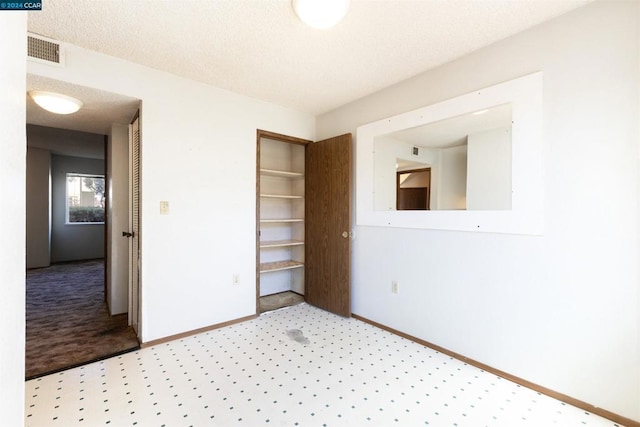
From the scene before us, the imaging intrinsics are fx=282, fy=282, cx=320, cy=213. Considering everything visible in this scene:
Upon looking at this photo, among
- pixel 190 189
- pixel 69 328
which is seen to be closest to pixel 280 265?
pixel 190 189

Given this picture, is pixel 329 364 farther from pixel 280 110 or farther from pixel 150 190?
pixel 280 110

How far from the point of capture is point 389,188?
2.85 m

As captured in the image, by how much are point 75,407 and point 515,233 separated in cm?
302

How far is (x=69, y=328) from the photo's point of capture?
2801 millimetres

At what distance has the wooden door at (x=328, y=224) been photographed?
313 centimetres

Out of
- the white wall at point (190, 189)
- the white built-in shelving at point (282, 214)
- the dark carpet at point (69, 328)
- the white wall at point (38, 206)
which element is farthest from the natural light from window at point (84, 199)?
the white wall at point (190, 189)

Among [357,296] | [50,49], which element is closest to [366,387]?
[357,296]

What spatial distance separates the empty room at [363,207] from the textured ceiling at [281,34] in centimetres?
2

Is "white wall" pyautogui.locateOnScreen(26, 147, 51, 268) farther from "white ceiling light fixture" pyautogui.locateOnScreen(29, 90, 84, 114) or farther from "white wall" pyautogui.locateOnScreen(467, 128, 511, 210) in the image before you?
"white wall" pyautogui.locateOnScreen(467, 128, 511, 210)

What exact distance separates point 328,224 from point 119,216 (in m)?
2.35

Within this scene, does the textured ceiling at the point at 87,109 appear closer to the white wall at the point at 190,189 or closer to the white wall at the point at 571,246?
the white wall at the point at 190,189
